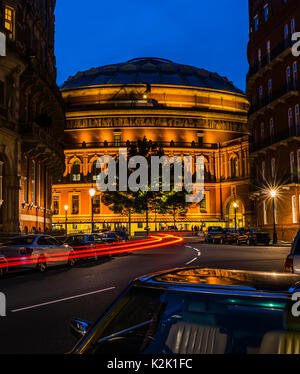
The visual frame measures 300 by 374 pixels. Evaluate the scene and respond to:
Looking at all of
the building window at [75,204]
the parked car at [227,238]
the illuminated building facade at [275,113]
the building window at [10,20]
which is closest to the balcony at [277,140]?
the illuminated building facade at [275,113]

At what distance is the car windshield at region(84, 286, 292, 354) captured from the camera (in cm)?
326

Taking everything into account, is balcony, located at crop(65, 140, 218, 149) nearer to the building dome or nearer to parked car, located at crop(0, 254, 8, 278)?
the building dome

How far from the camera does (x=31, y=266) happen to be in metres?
19.7

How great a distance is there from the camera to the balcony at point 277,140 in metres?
45.8

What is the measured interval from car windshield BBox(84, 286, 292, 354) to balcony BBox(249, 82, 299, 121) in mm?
43928

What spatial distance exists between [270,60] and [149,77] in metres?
58.1

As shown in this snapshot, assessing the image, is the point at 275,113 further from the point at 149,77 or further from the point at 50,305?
the point at 149,77

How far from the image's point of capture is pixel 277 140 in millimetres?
48625

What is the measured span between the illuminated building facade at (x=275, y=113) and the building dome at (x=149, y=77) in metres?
47.6

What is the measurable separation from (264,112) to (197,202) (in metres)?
43.9

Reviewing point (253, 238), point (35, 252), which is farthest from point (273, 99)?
point (35, 252)

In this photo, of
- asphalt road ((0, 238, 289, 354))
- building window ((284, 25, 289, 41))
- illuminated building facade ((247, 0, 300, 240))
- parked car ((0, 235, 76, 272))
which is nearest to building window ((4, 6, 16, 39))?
parked car ((0, 235, 76, 272))

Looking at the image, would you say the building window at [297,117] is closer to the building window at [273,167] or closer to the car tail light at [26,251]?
the building window at [273,167]

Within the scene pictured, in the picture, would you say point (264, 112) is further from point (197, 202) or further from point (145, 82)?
point (145, 82)
